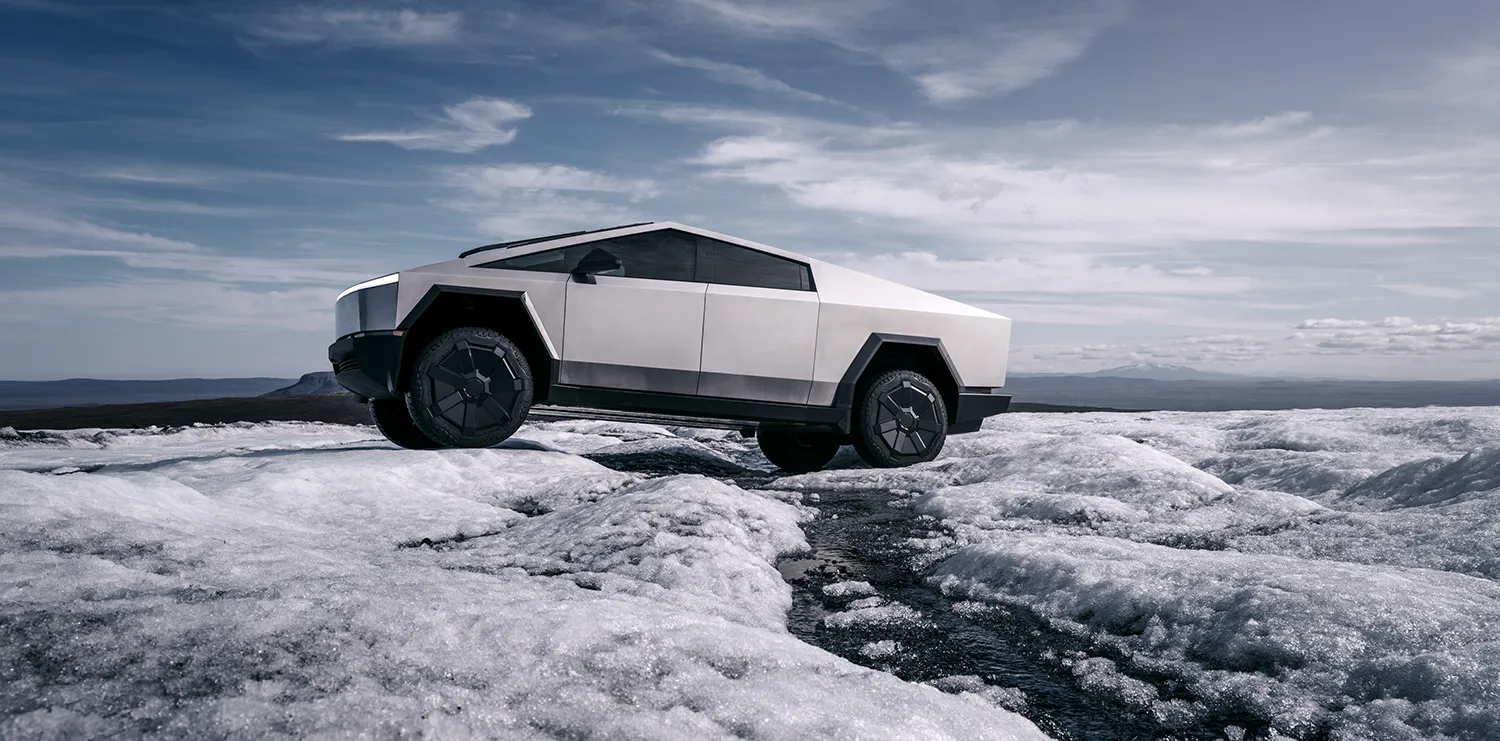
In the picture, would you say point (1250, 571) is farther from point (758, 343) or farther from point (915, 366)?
point (915, 366)

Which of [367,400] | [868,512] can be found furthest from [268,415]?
[868,512]

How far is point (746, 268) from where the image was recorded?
581cm

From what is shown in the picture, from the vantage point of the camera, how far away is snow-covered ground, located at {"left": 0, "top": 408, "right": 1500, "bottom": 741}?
66.6 inches

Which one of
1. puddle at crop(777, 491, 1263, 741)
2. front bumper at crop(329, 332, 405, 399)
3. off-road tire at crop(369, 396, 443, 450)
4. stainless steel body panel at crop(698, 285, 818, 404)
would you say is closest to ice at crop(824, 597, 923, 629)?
puddle at crop(777, 491, 1263, 741)

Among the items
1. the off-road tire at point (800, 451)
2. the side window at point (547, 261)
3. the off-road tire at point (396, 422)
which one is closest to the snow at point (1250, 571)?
the off-road tire at point (800, 451)

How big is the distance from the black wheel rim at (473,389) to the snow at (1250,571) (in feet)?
6.12

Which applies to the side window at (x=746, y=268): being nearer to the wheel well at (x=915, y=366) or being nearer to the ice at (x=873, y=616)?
the wheel well at (x=915, y=366)

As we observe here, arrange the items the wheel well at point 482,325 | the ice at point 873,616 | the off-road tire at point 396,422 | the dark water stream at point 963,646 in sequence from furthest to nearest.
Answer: the off-road tire at point 396,422
the wheel well at point 482,325
the ice at point 873,616
the dark water stream at point 963,646

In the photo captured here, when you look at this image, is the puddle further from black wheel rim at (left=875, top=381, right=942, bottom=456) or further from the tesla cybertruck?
black wheel rim at (left=875, top=381, right=942, bottom=456)

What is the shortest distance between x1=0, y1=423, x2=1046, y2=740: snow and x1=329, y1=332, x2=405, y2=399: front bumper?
1722mm

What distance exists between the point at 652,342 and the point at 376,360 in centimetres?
167

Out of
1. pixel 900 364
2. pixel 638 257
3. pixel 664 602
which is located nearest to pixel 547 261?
pixel 638 257

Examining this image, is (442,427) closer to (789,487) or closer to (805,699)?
(789,487)

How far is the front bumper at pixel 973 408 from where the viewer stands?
21.0ft
